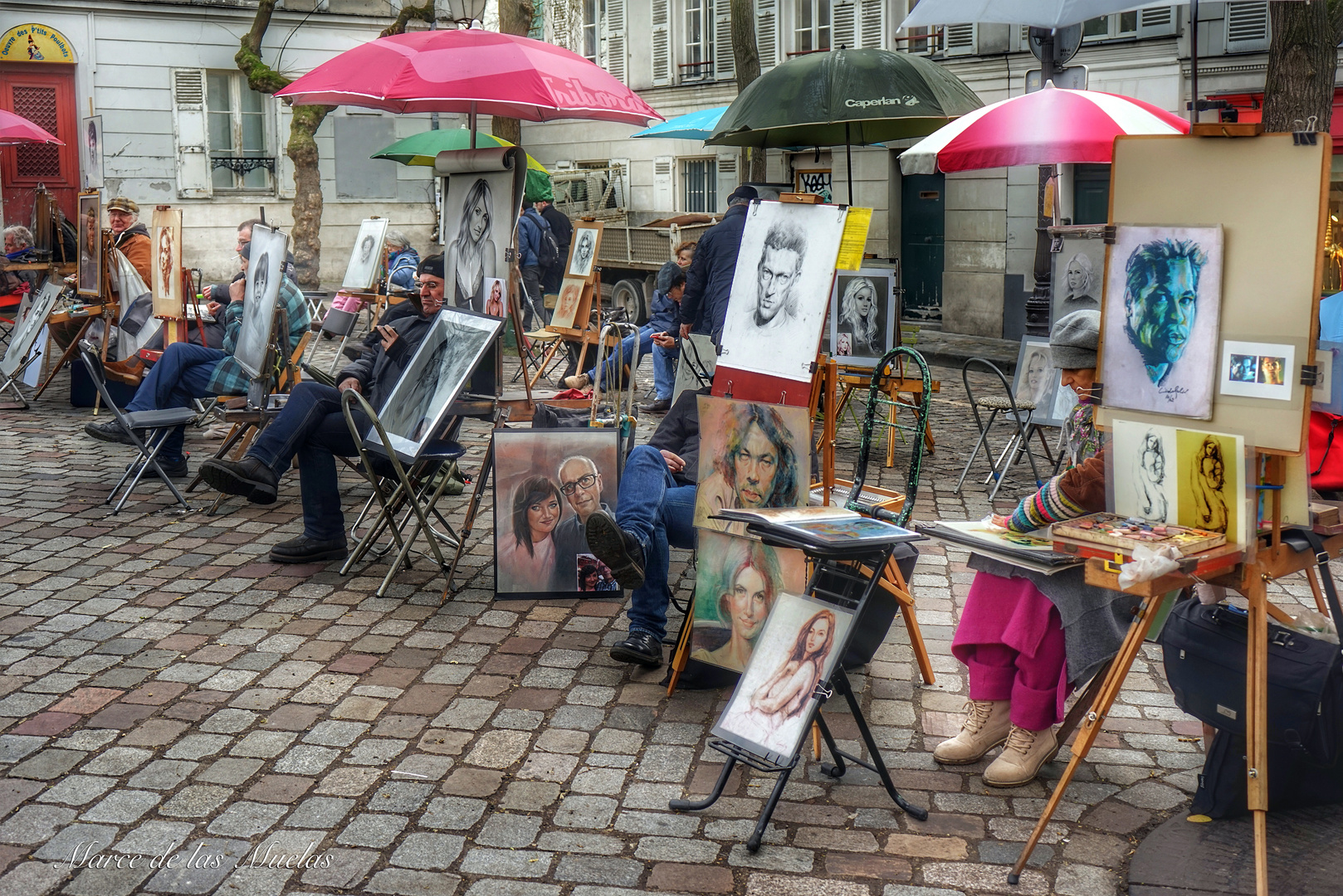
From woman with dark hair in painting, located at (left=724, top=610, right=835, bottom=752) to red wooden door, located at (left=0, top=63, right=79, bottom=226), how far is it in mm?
19596

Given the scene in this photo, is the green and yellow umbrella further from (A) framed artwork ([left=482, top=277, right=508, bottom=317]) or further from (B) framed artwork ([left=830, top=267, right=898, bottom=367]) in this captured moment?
(A) framed artwork ([left=482, top=277, right=508, bottom=317])

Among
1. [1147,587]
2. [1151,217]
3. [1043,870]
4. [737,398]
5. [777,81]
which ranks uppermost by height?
[777,81]

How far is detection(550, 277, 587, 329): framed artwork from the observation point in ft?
35.3

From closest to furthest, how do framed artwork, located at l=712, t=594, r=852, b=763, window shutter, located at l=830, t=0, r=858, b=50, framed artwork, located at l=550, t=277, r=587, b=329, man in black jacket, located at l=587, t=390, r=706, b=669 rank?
framed artwork, located at l=712, t=594, r=852, b=763 → man in black jacket, located at l=587, t=390, r=706, b=669 → framed artwork, located at l=550, t=277, r=587, b=329 → window shutter, located at l=830, t=0, r=858, b=50

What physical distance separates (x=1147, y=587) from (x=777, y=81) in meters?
6.39

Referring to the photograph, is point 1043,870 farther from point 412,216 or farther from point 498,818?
point 412,216

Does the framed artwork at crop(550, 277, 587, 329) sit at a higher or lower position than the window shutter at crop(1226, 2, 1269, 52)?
lower

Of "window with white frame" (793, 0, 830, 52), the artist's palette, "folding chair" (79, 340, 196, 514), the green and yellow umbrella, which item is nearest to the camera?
the artist's palette

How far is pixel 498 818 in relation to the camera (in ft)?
11.4

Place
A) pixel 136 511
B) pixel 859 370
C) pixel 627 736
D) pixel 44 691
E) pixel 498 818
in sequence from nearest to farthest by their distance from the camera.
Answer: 1. pixel 498 818
2. pixel 627 736
3. pixel 44 691
4. pixel 136 511
5. pixel 859 370

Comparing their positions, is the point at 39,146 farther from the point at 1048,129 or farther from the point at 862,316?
the point at 1048,129

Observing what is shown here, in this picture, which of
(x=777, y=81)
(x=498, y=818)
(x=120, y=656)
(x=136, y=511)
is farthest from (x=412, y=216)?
(x=498, y=818)

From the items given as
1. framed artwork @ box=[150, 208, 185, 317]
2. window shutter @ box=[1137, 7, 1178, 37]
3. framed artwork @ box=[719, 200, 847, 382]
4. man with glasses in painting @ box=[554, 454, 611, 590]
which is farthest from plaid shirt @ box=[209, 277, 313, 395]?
window shutter @ box=[1137, 7, 1178, 37]

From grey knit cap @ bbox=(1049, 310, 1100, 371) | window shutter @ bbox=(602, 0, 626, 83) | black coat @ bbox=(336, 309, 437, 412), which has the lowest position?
black coat @ bbox=(336, 309, 437, 412)
